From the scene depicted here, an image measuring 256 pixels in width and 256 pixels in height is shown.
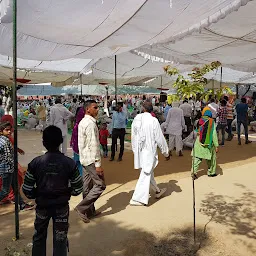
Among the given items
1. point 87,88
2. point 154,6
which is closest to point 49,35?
point 154,6

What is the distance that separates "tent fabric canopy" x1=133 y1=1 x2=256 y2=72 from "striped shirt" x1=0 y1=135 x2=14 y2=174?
372 cm

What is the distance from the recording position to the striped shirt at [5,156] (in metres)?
A: 4.49

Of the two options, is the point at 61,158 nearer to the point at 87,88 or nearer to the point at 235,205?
the point at 235,205

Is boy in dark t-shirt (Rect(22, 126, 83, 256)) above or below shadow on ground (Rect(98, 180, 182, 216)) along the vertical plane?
above

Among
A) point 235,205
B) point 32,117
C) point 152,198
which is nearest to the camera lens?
point 235,205

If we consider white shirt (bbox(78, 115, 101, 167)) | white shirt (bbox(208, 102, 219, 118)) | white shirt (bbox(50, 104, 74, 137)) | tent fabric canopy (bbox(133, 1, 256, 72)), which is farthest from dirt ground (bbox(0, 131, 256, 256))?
white shirt (bbox(208, 102, 219, 118))

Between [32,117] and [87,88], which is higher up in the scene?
[87,88]

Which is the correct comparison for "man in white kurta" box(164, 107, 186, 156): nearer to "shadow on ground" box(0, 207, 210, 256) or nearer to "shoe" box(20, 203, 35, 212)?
"shadow on ground" box(0, 207, 210, 256)

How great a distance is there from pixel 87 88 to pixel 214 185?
760 inches

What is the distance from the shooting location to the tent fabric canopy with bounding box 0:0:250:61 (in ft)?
14.9

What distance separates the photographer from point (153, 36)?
598cm

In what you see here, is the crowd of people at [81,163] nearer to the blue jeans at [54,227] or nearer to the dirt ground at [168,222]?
the blue jeans at [54,227]

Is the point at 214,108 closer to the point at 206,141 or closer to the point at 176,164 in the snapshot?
the point at 176,164

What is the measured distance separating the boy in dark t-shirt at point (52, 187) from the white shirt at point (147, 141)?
7.65 feet
